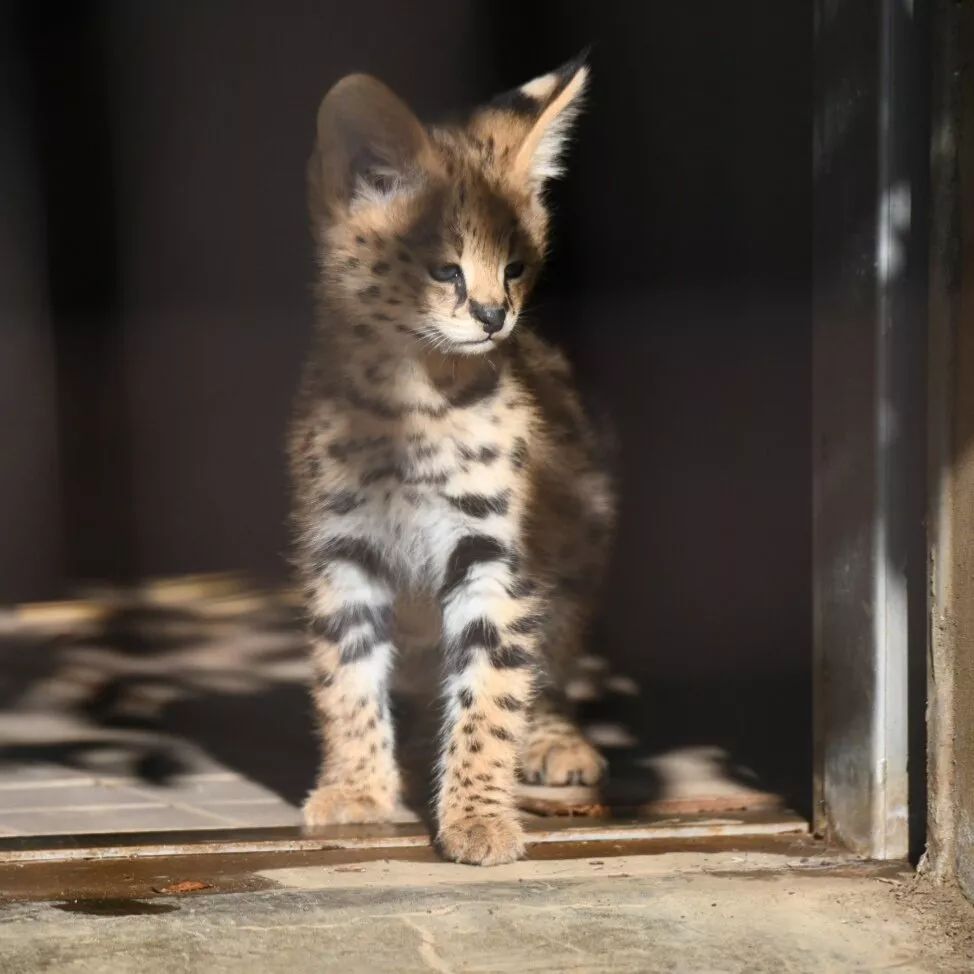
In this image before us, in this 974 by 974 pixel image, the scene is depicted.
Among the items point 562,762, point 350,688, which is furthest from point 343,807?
point 562,762

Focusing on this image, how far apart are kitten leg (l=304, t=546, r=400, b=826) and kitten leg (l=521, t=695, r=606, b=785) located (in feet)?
1.44

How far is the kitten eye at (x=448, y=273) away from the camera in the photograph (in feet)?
9.34

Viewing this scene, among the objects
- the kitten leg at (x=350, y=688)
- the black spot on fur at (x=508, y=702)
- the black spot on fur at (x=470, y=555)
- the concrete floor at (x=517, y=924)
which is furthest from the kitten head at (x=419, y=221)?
the concrete floor at (x=517, y=924)

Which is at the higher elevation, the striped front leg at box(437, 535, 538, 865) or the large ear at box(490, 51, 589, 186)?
the large ear at box(490, 51, 589, 186)

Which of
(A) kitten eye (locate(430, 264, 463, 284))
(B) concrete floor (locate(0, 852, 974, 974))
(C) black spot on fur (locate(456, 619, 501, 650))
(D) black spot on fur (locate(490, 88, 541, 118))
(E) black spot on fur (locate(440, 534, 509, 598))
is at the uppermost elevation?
(D) black spot on fur (locate(490, 88, 541, 118))

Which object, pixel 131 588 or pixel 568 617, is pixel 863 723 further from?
pixel 131 588

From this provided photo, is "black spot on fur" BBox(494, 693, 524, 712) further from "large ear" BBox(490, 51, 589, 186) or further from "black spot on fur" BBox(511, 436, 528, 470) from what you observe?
"large ear" BBox(490, 51, 589, 186)

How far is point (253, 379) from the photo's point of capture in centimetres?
632

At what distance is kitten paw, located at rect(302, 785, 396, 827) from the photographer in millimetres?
2914

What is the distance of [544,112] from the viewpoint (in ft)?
9.92

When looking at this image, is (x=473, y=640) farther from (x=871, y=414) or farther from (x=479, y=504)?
(x=871, y=414)

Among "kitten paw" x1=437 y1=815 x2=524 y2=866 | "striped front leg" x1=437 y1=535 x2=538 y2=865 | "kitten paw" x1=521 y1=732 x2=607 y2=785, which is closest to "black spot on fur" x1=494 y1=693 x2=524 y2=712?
"striped front leg" x1=437 y1=535 x2=538 y2=865

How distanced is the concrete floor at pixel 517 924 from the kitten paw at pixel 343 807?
0.28m

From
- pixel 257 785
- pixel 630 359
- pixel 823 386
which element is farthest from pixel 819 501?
pixel 630 359
